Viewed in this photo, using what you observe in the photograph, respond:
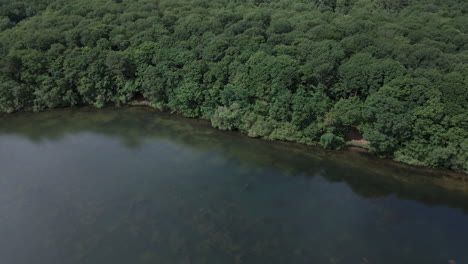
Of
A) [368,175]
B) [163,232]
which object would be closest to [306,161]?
[368,175]

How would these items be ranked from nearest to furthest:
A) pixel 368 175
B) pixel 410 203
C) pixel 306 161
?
pixel 410 203 → pixel 368 175 → pixel 306 161

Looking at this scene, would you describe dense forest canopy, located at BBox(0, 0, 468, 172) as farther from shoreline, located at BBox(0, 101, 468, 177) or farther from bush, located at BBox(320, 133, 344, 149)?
shoreline, located at BBox(0, 101, 468, 177)

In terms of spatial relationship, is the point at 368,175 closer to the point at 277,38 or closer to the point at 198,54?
the point at 277,38

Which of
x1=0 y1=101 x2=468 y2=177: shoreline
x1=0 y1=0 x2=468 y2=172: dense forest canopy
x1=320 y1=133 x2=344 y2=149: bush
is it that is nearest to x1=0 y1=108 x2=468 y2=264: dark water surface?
Answer: x1=0 y1=101 x2=468 y2=177: shoreline

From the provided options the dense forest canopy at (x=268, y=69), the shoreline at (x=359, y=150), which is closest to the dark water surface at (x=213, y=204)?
the shoreline at (x=359, y=150)

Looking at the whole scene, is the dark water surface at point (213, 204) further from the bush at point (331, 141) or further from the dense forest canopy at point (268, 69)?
the dense forest canopy at point (268, 69)
